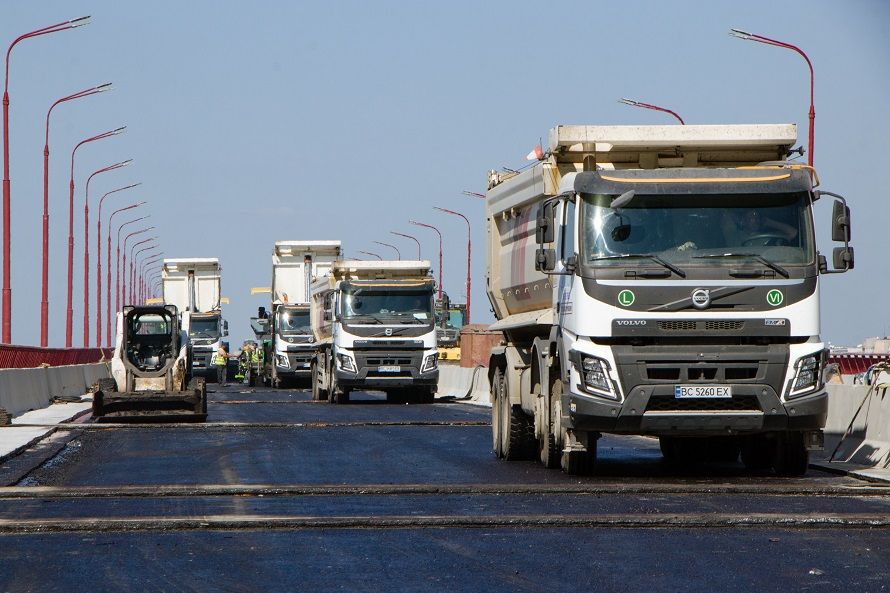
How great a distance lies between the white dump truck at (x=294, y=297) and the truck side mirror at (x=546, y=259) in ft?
113

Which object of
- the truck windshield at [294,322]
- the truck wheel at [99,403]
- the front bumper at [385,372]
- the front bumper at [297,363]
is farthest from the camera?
the front bumper at [297,363]

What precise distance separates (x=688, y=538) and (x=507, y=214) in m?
8.38

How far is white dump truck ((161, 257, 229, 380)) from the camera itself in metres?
55.8

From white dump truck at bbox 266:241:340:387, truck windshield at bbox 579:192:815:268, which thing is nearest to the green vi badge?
truck windshield at bbox 579:192:815:268

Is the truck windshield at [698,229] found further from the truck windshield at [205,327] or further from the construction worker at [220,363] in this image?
the construction worker at [220,363]

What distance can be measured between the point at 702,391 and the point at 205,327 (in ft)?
141

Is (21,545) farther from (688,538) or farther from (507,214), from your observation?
(507,214)

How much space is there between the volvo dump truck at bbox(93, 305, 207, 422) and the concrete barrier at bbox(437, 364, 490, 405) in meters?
10.4

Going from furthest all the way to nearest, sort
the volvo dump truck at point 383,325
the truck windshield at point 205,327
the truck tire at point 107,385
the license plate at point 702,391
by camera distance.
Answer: the truck windshield at point 205,327 → the volvo dump truck at point 383,325 → the truck tire at point 107,385 → the license plate at point 702,391

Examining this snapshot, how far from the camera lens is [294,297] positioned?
50969 millimetres

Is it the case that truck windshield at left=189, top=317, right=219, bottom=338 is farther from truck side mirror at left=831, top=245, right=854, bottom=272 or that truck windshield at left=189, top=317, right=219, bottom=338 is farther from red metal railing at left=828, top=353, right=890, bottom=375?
truck side mirror at left=831, top=245, right=854, bottom=272

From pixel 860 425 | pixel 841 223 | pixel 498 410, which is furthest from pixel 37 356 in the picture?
pixel 841 223

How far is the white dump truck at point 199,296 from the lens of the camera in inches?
2197

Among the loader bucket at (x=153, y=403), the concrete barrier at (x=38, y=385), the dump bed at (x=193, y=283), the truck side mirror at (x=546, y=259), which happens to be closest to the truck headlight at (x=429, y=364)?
the concrete barrier at (x=38, y=385)
